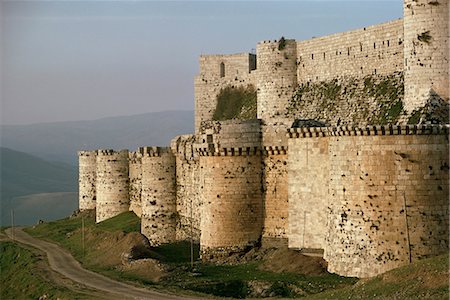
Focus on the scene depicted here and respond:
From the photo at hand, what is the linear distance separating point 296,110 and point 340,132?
1090 inches

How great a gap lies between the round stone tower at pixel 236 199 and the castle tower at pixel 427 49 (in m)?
7.87

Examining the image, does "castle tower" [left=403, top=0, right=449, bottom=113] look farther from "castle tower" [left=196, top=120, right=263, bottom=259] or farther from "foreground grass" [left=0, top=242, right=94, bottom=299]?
"foreground grass" [left=0, top=242, right=94, bottom=299]

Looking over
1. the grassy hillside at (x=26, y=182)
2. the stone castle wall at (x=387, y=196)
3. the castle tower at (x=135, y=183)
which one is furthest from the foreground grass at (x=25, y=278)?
the grassy hillside at (x=26, y=182)

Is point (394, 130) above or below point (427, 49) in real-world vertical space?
below

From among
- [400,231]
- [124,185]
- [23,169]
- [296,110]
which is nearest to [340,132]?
[400,231]

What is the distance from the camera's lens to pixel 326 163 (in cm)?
3569

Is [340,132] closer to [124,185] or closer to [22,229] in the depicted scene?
[124,185]

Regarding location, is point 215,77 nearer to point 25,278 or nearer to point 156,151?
point 156,151

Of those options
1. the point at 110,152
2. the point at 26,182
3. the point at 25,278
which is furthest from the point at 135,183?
the point at 26,182

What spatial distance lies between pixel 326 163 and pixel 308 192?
161 centimetres

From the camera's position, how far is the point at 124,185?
6456 centimetres

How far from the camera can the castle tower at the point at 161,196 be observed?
2084 inches

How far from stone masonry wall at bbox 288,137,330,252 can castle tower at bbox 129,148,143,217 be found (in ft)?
82.9

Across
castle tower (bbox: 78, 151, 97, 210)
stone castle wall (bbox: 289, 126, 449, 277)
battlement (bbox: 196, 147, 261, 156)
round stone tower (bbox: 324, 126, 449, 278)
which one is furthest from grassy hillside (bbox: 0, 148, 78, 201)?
round stone tower (bbox: 324, 126, 449, 278)
